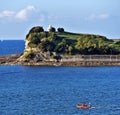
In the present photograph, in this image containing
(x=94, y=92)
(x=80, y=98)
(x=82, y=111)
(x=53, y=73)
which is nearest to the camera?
(x=82, y=111)

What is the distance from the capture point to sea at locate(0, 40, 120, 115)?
108 metres

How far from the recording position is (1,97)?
410 ft

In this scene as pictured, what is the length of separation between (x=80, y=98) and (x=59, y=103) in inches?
338

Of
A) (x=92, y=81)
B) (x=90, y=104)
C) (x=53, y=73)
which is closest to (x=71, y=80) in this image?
(x=92, y=81)

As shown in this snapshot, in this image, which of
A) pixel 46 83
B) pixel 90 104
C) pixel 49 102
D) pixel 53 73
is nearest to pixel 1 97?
pixel 49 102

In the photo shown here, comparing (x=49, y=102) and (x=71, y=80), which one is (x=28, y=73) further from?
(x=49, y=102)

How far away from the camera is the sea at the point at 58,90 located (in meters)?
108

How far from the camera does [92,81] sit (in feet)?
518

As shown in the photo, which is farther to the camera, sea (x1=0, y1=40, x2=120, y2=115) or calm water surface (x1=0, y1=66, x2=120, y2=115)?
calm water surface (x1=0, y1=66, x2=120, y2=115)

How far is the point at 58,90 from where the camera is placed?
138m

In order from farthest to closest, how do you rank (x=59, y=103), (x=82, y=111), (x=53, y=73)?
(x=53, y=73) < (x=59, y=103) < (x=82, y=111)

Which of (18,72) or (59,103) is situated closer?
(59,103)

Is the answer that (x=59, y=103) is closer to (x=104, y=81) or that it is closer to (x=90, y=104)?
(x=90, y=104)

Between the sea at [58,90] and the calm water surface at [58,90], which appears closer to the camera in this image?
the sea at [58,90]
